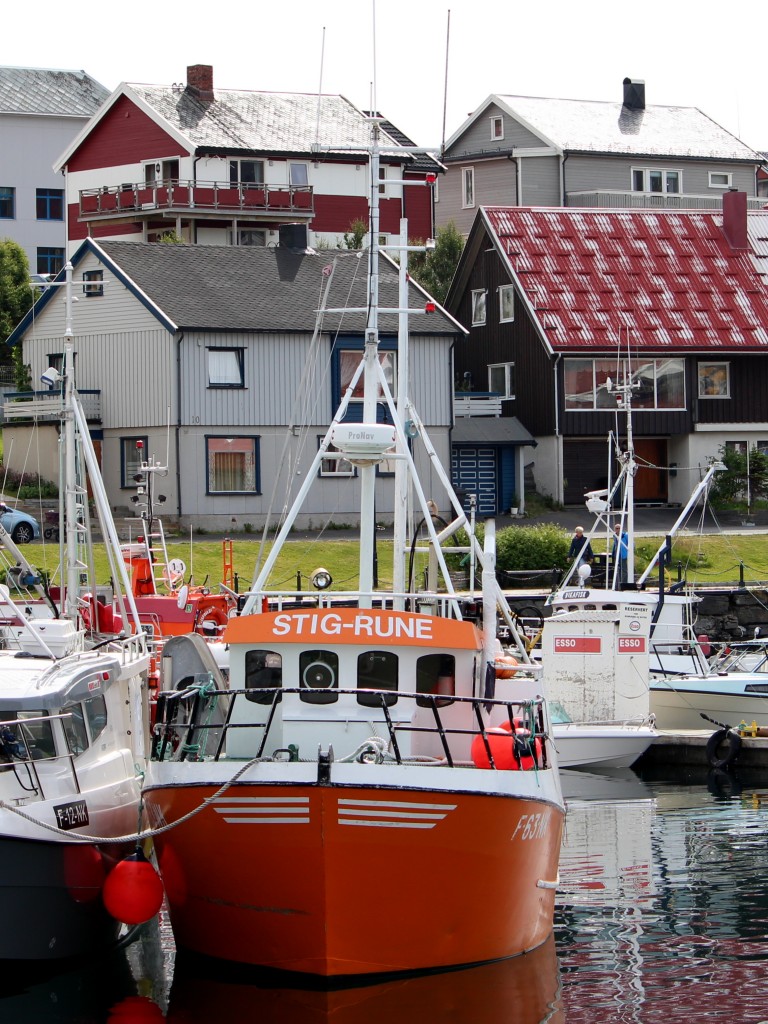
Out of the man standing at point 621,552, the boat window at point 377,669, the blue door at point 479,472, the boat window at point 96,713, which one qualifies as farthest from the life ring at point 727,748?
the blue door at point 479,472

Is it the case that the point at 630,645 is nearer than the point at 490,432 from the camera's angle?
Yes

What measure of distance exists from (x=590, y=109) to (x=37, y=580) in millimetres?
54638

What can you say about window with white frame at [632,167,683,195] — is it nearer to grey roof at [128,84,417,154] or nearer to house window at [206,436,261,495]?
grey roof at [128,84,417,154]

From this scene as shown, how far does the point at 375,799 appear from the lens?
1309 cm

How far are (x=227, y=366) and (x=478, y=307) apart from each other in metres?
11.6

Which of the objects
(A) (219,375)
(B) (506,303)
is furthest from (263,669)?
(B) (506,303)

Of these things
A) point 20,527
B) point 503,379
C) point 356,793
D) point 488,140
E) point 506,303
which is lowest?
point 356,793

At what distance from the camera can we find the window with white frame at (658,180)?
67562 millimetres

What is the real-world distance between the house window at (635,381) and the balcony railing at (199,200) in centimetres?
1590

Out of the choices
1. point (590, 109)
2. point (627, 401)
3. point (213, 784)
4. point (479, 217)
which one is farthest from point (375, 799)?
point (590, 109)

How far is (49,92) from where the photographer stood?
74062mm

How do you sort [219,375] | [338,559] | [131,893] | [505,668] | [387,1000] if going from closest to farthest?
1. [387,1000]
2. [131,893]
3. [505,668]
4. [338,559]
5. [219,375]

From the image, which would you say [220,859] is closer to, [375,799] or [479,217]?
[375,799]

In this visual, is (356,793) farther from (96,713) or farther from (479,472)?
(479,472)
